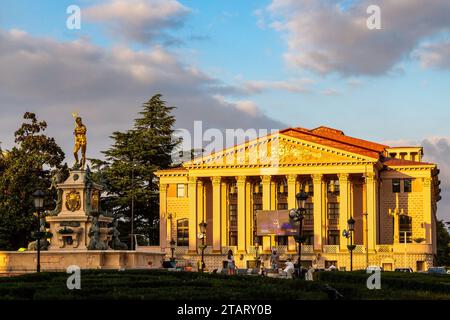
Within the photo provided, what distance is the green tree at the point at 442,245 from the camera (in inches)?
5157

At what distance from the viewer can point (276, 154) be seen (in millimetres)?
106938

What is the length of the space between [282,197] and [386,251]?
14.1 m

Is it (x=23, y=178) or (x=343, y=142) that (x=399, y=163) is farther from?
(x=23, y=178)

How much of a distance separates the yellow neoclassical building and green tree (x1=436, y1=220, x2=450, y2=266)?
22.1 m

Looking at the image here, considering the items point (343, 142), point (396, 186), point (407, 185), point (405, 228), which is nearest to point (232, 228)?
point (343, 142)

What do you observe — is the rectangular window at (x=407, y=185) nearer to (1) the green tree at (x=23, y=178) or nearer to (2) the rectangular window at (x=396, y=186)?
(2) the rectangular window at (x=396, y=186)

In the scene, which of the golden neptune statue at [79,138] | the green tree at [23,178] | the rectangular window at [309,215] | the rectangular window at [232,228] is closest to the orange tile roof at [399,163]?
the rectangular window at [309,215]

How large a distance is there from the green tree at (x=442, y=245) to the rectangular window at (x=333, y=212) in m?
25.1

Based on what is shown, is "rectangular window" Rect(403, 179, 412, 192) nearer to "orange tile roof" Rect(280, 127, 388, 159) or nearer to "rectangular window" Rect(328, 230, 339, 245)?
"orange tile roof" Rect(280, 127, 388, 159)

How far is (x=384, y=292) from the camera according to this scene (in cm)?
2736

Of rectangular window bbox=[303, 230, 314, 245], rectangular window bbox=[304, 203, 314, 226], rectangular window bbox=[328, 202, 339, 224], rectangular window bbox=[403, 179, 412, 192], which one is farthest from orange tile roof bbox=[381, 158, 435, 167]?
rectangular window bbox=[303, 230, 314, 245]

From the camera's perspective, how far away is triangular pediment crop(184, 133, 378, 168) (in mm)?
104938

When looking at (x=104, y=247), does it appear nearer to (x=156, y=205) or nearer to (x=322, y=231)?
(x=322, y=231)

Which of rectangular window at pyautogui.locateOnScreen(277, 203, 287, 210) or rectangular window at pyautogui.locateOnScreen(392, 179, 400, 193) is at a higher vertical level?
rectangular window at pyautogui.locateOnScreen(392, 179, 400, 193)
